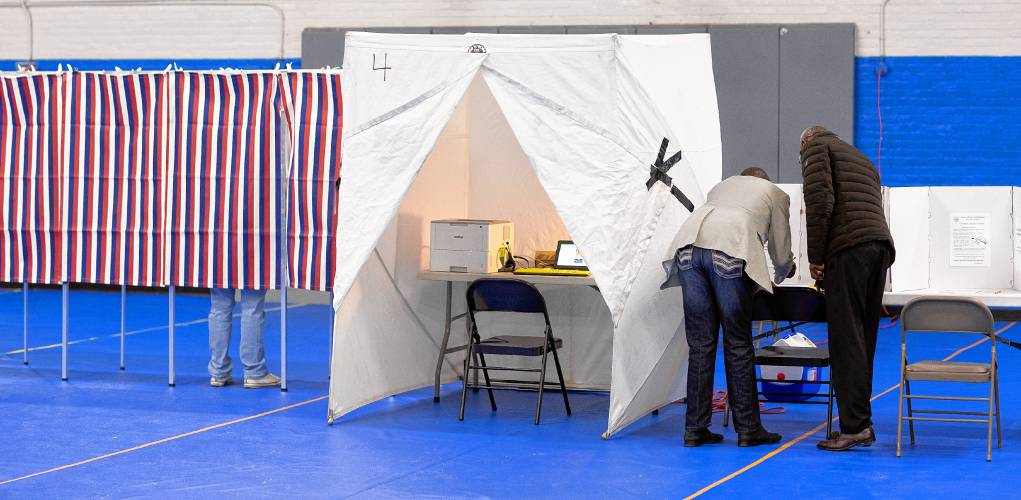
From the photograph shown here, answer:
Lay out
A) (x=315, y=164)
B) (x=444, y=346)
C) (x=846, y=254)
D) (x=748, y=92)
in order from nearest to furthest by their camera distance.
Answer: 1. (x=846, y=254)
2. (x=444, y=346)
3. (x=315, y=164)
4. (x=748, y=92)

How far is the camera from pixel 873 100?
37.6 ft

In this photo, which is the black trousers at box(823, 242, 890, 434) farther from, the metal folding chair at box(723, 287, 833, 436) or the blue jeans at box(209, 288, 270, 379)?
→ the blue jeans at box(209, 288, 270, 379)

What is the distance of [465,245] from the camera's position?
6.58m

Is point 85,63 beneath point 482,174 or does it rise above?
above

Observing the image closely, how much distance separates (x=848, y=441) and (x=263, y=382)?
3.30 m

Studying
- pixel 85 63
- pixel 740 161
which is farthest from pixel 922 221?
pixel 85 63

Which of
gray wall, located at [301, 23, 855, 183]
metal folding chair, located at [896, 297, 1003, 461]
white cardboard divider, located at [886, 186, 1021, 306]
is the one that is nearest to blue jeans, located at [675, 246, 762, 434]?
metal folding chair, located at [896, 297, 1003, 461]

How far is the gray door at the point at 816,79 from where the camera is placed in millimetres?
11336

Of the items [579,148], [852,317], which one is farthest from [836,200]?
[579,148]

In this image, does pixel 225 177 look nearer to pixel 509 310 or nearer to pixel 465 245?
pixel 465 245

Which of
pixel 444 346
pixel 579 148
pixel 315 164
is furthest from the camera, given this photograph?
pixel 315 164

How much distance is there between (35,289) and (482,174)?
8.50 m

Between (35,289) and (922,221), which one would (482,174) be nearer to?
(922,221)

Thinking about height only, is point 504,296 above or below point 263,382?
above
